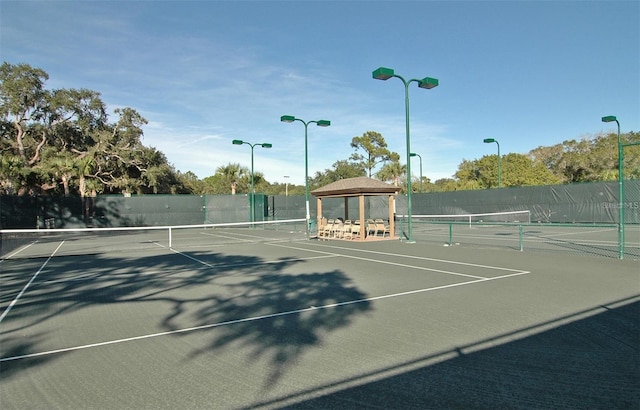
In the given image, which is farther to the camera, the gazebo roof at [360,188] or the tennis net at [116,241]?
the gazebo roof at [360,188]

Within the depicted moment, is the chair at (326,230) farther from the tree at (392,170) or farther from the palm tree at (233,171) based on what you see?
the tree at (392,170)

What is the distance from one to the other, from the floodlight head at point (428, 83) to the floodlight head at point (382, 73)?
168 centimetres

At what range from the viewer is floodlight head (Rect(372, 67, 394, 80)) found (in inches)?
621

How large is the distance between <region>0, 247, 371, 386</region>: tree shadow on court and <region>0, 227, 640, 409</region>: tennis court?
3 cm

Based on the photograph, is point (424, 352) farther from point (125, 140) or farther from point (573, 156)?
point (573, 156)

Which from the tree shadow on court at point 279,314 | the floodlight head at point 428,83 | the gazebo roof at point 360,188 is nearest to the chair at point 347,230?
the gazebo roof at point 360,188

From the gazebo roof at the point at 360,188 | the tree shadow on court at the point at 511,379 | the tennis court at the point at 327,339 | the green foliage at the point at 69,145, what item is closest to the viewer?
the tree shadow on court at the point at 511,379

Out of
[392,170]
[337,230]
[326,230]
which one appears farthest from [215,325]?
[392,170]

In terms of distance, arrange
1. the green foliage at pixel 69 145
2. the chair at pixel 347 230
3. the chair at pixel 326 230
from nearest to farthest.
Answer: the chair at pixel 347 230
the chair at pixel 326 230
the green foliage at pixel 69 145

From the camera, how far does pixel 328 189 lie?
20.9 metres

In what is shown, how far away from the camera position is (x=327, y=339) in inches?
209

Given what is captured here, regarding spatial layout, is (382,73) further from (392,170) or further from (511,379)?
(392,170)

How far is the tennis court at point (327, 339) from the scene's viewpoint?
12.4 ft

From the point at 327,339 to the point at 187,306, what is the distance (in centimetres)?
295
